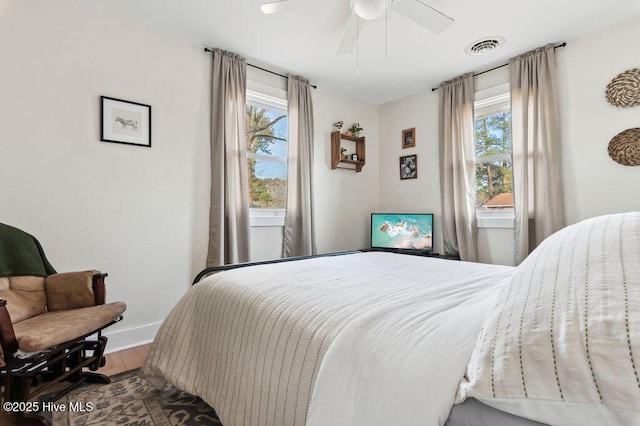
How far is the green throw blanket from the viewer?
1690 mm

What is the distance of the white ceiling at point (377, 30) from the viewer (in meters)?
2.22

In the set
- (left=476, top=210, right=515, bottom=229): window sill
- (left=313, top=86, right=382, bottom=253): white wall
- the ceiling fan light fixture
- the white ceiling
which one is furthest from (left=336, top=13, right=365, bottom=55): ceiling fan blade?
(left=476, top=210, right=515, bottom=229): window sill

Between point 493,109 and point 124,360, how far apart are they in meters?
4.02

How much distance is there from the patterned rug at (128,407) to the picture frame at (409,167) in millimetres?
3227

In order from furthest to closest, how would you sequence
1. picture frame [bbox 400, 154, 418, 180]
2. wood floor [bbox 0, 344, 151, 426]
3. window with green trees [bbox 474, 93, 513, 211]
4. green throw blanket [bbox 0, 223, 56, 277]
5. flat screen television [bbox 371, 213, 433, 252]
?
1. picture frame [bbox 400, 154, 418, 180]
2. flat screen television [bbox 371, 213, 433, 252]
3. window with green trees [bbox 474, 93, 513, 211]
4. wood floor [bbox 0, 344, 151, 426]
5. green throw blanket [bbox 0, 223, 56, 277]

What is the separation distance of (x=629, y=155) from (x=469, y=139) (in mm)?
1251

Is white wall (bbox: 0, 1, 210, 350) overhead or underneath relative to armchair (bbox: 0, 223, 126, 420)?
overhead

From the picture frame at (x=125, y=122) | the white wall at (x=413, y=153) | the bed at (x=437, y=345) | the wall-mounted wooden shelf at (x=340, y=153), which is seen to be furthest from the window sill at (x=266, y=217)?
the bed at (x=437, y=345)

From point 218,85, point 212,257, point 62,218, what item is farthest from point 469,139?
point 62,218

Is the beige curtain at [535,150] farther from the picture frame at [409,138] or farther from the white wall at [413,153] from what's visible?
the picture frame at [409,138]

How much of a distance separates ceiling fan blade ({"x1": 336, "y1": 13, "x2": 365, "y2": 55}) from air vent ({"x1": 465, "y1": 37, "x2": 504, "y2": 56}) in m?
1.14

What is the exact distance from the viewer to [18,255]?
1.73 m

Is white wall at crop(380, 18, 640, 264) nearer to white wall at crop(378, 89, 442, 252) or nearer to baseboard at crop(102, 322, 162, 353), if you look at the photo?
white wall at crop(378, 89, 442, 252)

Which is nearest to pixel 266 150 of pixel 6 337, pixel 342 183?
pixel 342 183
